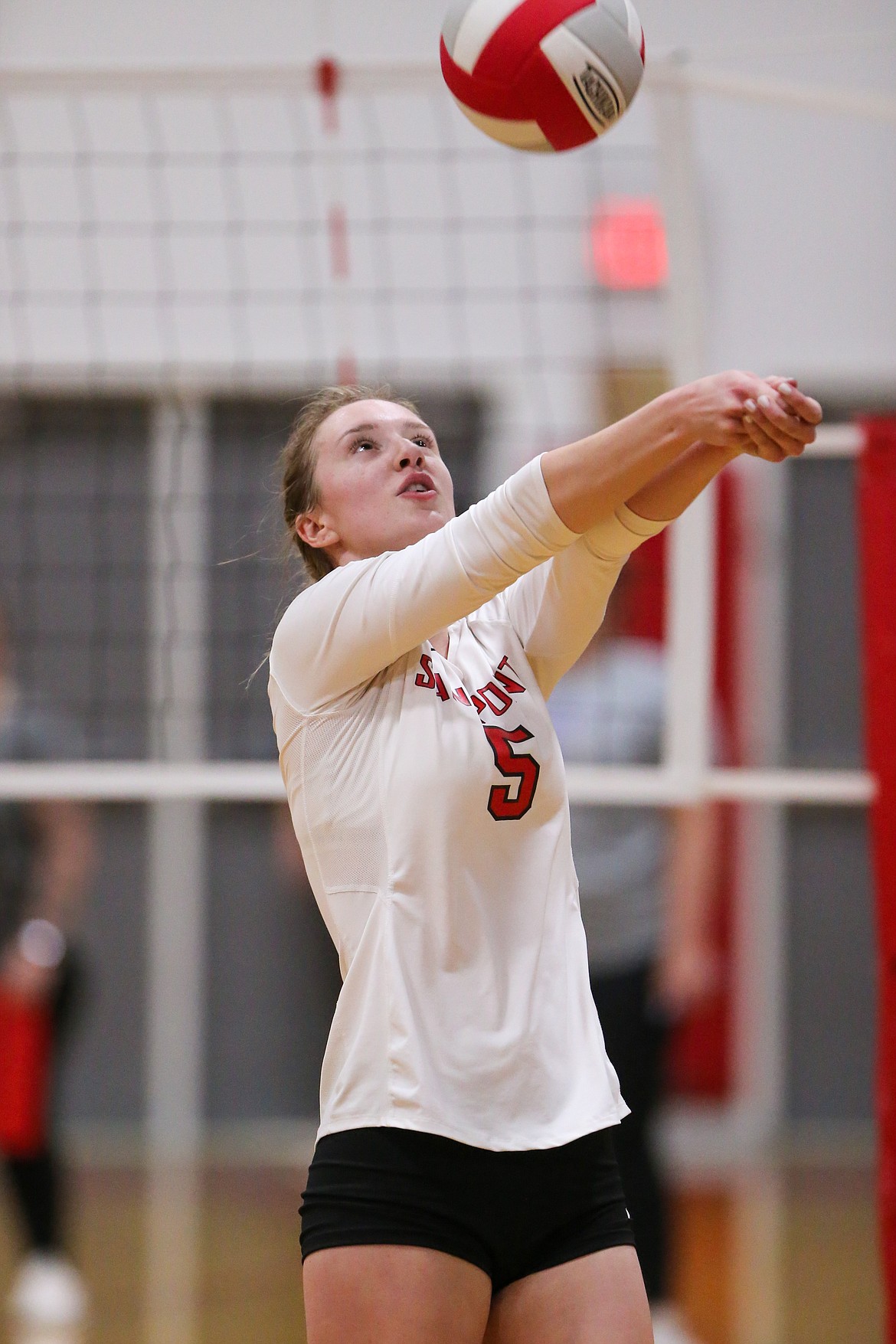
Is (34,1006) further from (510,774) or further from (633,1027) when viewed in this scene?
(510,774)

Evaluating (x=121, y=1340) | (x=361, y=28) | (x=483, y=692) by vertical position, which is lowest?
(x=121, y=1340)

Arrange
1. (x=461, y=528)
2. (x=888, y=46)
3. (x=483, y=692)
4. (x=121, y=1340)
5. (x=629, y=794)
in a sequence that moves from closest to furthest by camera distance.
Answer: (x=461, y=528) → (x=483, y=692) → (x=629, y=794) → (x=121, y=1340) → (x=888, y=46)

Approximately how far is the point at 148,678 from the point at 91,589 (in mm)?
441

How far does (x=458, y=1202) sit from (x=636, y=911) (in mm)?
1893

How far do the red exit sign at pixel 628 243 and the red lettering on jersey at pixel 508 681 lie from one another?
14.5 ft

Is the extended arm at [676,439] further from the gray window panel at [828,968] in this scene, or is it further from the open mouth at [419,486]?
the gray window panel at [828,968]

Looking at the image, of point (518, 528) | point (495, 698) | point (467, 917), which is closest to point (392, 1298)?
point (467, 917)

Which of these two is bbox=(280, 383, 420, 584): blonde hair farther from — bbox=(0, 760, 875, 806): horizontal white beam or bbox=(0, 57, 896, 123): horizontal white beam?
bbox=(0, 57, 896, 123): horizontal white beam

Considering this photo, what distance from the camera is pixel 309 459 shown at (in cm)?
225

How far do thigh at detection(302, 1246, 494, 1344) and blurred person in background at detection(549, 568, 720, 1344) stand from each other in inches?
67.5

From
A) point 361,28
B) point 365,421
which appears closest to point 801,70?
point 361,28

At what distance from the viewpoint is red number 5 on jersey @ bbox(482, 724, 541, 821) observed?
199 cm

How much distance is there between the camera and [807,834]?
625 centimetres

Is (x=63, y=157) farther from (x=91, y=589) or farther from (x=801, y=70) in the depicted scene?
(x=801, y=70)
